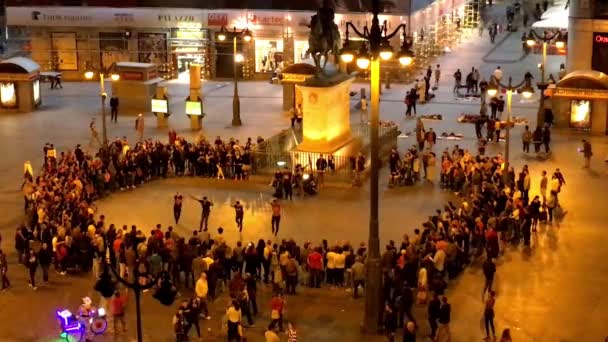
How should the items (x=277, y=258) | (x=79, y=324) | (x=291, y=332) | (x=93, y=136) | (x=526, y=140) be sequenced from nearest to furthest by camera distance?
1. (x=291, y=332)
2. (x=79, y=324)
3. (x=277, y=258)
4. (x=526, y=140)
5. (x=93, y=136)

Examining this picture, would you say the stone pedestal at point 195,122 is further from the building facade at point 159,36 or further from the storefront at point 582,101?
the building facade at point 159,36

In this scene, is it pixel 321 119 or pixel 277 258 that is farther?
pixel 321 119

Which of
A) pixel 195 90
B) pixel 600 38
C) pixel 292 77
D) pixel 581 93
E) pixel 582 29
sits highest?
pixel 582 29

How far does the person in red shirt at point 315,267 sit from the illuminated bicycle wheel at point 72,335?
572cm

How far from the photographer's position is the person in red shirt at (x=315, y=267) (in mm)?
25188

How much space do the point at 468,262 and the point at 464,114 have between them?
22.2 m

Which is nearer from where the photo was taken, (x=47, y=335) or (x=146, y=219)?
(x=47, y=335)

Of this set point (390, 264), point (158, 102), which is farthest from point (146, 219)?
point (158, 102)

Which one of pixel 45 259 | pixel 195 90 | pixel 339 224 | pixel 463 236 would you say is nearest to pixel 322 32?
pixel 195 90

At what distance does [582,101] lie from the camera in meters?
44.2

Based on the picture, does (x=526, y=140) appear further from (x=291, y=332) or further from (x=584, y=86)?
(x=291, y=332)

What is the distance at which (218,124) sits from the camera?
47.4 metres

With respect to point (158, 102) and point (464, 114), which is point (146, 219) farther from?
point (464, 114)

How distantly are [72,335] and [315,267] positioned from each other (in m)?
5.98
